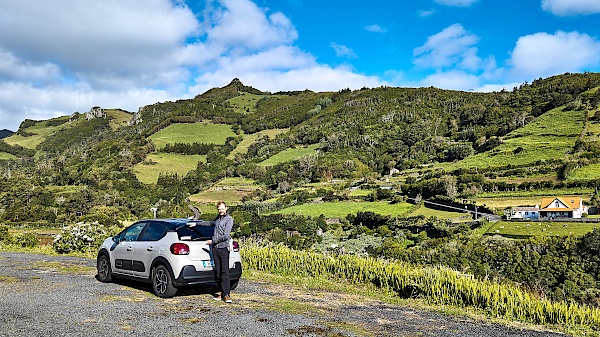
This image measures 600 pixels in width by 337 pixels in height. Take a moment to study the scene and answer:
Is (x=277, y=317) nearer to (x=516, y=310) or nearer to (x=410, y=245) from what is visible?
(x=516, y=310)

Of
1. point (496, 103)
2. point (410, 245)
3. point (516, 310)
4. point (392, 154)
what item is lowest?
point (410, 245)

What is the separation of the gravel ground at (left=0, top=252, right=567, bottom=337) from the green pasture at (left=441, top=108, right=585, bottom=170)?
84.5m

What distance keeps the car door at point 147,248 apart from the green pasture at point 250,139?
15050 centimetres

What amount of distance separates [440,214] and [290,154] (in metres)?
85.2

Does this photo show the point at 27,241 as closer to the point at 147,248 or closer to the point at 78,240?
the point at 78,240

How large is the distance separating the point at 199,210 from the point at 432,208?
5037cm

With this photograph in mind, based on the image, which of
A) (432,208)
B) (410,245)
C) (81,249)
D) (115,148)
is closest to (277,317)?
(81,249)

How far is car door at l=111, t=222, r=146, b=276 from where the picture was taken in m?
9.59

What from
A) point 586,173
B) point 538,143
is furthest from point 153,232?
point 538,143

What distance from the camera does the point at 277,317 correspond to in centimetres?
741

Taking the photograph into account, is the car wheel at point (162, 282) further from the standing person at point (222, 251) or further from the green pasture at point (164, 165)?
the green pasture at point (164, 165)

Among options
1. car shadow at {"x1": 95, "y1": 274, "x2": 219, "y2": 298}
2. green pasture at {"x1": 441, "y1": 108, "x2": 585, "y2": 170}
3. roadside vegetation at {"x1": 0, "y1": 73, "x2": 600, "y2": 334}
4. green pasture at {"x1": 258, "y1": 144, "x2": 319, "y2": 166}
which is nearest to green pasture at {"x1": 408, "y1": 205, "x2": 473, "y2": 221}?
roadside vegetation at {"x1": 0, "y1": 73, "x2": 600, "y2": 334}

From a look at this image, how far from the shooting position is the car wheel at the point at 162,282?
338 inches

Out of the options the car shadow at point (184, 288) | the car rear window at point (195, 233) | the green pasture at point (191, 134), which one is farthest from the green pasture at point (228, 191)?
the car rear window at point (195, 233)
